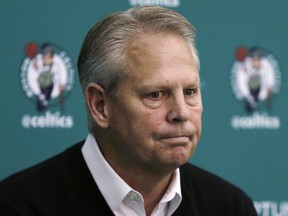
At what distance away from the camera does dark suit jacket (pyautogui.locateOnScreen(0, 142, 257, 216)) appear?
1932 mm

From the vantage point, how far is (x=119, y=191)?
1.96 metres

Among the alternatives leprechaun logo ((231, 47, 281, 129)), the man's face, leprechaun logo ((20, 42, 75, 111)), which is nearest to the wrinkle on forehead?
the man's face

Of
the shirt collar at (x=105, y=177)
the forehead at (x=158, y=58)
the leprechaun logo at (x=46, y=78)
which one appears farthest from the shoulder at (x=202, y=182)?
the leprechaun logo at (x=46, y=78)

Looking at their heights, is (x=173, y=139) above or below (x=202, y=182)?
above

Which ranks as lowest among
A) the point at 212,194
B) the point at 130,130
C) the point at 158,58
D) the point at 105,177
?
the point at 212,194

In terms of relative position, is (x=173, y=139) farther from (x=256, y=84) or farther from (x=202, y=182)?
(x=256, y=84)

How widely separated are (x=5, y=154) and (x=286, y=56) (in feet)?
3.37

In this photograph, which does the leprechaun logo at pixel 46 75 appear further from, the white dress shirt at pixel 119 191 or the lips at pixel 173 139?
the lips at pixel 173 139

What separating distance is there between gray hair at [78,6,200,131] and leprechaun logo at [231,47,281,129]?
1.01 metres

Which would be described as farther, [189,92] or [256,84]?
[256,84]

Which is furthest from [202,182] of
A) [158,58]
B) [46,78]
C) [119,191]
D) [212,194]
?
[46,78]

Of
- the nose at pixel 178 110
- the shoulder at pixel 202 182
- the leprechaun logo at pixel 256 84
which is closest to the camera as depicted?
the nose at pixel 178 110

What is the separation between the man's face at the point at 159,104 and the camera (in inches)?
74.1

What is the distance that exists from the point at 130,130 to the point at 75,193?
0.19 meters
